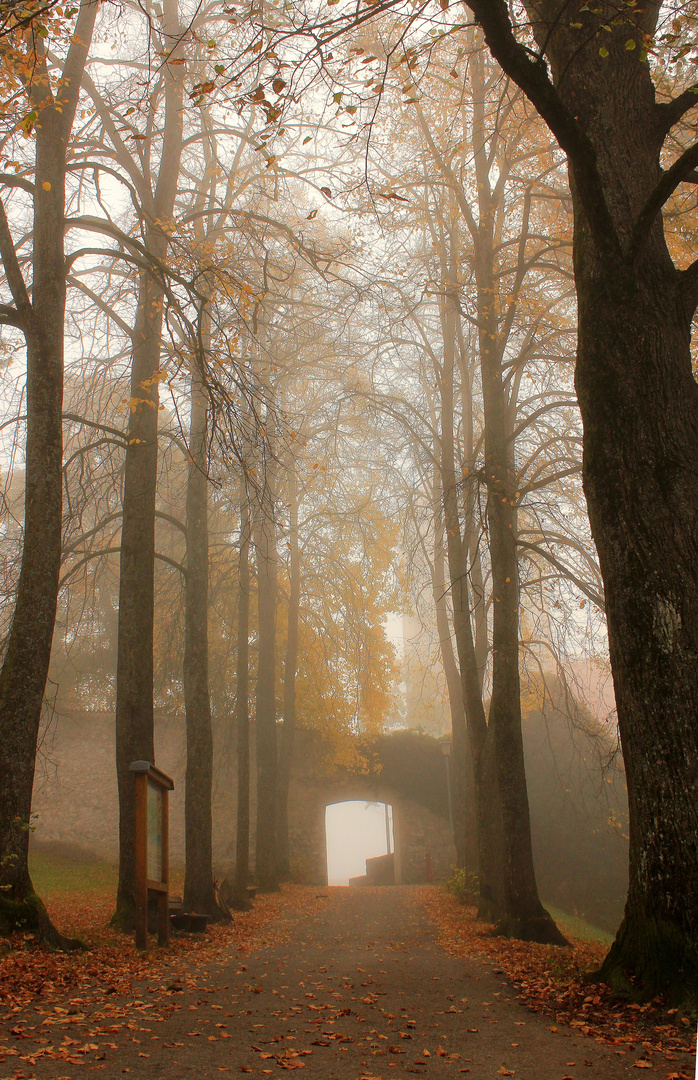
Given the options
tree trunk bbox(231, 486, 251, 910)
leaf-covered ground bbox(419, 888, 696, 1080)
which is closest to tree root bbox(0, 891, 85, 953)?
leaf-covered ground bbox(419, 888, 696, 1080)

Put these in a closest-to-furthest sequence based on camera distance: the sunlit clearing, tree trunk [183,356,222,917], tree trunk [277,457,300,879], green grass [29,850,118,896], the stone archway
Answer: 1. tree trunk [183,356,222,917]
2. green grass [29,850,118,896]
3. tree trunk [277,457,300,879]
4. the stone archway
5. the sunlit clearing

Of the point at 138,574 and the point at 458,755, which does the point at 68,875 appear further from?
the point at 138,574

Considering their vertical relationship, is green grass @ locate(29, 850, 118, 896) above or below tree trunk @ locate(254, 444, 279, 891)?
below

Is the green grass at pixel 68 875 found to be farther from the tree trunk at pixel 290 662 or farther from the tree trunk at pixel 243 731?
the tree trunk at pixel 290 662

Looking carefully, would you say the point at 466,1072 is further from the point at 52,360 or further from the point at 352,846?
the point at 352,846

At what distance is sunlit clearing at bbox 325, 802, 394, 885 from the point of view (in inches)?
1483

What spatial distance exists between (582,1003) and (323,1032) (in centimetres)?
148

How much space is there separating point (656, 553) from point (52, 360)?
203 inches

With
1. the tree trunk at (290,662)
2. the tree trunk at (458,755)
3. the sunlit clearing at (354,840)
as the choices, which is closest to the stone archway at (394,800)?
the tree trunk at (290,662)

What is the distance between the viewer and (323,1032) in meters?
3.95

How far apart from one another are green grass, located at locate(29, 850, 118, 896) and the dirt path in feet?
33.5

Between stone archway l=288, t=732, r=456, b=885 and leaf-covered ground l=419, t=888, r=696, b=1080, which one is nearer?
leaf-covered ground l=419, t=888, r=696, b=1080

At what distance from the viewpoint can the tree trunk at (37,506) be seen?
5.32 m

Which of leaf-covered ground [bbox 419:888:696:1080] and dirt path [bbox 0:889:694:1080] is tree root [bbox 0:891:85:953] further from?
leaf-covered ground [bbox 419:888:696:1080]
